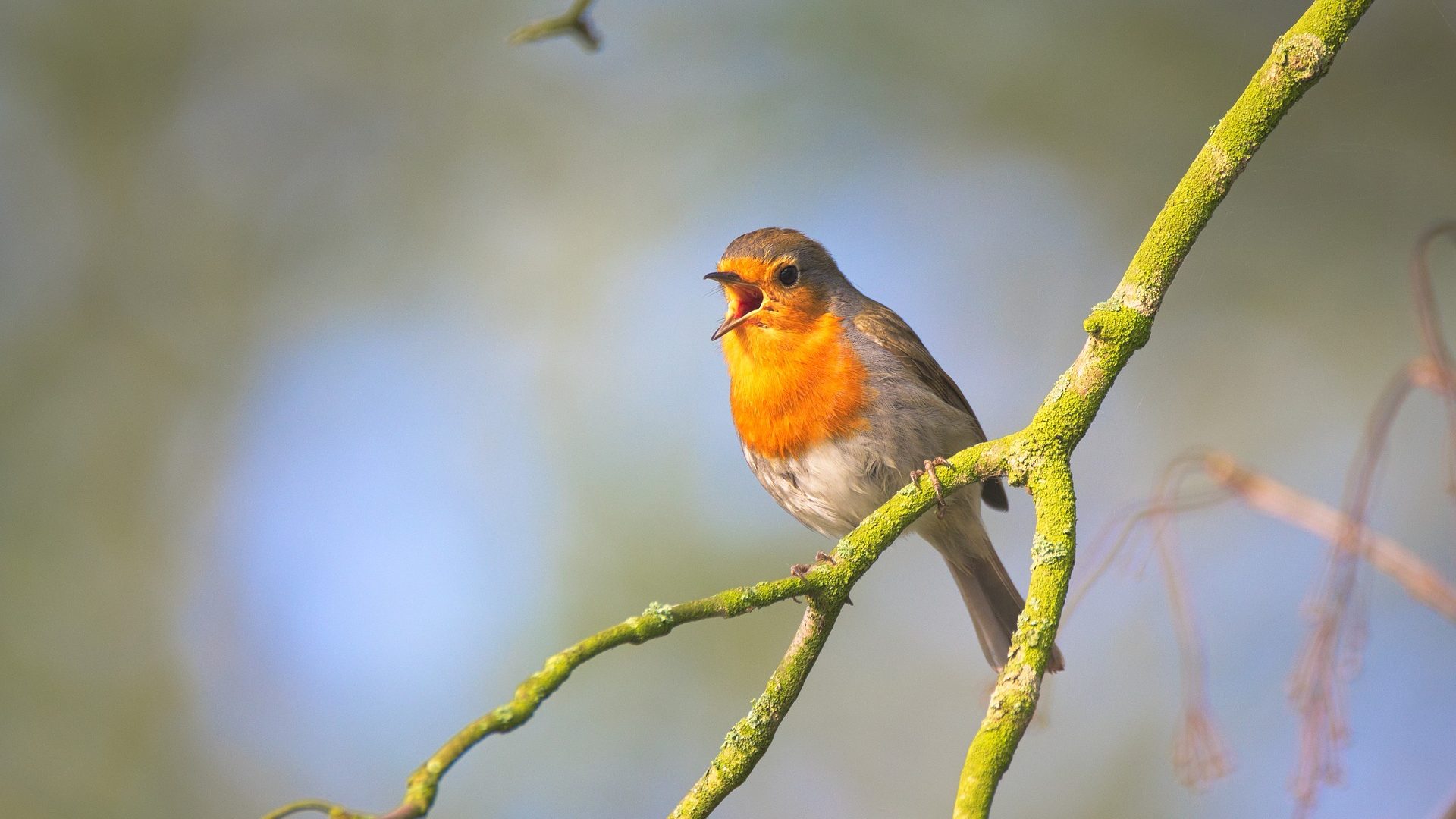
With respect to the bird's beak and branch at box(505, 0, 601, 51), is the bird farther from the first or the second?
branch at box(505, 0, 601, 51)

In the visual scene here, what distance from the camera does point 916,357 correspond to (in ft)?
13.4

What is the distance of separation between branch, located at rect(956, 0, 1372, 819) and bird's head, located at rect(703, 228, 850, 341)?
1.99 metres

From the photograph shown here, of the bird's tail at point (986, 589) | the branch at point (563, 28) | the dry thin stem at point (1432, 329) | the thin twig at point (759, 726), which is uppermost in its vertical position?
the branch at point (563, 28)

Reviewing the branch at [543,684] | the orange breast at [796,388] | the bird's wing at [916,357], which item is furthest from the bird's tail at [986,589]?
the branch at [543,684]

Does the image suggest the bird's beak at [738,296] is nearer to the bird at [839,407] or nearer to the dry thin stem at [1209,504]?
the bird at [839,407]

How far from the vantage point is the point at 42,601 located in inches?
334

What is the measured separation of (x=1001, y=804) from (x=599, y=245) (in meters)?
4.75

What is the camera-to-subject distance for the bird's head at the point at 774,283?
4.06m

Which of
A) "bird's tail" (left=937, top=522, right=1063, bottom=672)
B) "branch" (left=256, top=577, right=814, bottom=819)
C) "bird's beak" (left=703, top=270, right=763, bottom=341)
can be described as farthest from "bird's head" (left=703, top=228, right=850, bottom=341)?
"branch" (left=256, top=577, right=814, bottom=819)

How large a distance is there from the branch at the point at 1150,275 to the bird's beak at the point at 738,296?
2092mm

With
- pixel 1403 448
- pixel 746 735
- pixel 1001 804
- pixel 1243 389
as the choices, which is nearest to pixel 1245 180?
pixel 1243 389

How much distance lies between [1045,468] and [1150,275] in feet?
1.30

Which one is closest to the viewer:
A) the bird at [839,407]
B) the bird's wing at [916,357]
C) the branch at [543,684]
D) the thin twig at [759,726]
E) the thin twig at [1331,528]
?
the branch at [543,684]

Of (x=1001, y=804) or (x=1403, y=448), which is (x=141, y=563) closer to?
(x=1001, y=804)
